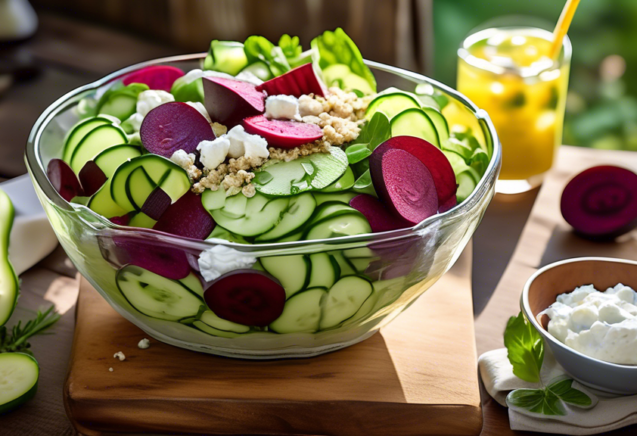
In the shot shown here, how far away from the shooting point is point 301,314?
0.75m

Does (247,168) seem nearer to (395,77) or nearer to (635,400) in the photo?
(395,77)

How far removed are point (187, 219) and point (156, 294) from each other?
0.09 m

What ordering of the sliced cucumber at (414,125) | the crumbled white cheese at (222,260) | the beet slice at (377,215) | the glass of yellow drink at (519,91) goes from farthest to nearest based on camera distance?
1. the glass of yellow drink at (519,91)
2. the sliced cucumber at (414,125)
3. the beet slice at (377,215)
4. the crumbled white cheese at (222,260)

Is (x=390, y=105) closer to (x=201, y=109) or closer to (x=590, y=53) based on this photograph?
(x=201, y=109)

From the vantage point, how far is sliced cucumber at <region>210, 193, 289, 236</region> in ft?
2.49

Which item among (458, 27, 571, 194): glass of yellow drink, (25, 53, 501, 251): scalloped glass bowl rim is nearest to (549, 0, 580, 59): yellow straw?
(458, 27, 571, 194): glass of yellow drink

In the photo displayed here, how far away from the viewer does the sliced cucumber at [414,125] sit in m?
0.89

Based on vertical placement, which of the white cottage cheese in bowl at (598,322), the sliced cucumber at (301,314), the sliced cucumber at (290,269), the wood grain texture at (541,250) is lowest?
the wood grain texture at (541,250)

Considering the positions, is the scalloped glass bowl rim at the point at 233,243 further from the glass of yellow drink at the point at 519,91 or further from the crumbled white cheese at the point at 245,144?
the glass of yellow drink at the point at 519,91

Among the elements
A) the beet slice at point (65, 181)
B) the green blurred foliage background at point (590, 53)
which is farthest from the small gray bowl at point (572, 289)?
the green blurred foliage background at point (590, 53)

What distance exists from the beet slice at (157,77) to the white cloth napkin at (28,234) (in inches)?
10.4

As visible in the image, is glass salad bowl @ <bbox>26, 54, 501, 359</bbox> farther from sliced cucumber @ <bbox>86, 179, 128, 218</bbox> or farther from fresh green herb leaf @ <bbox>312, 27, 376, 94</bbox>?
fresh green herb leaf @ <bbox>312, 27, 376, 94</bbox>

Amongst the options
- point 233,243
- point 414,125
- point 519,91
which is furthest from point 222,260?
point 519,91

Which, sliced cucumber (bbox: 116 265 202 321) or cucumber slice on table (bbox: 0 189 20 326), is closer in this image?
sliced cucumber (bbox: 116 265 202 321)
